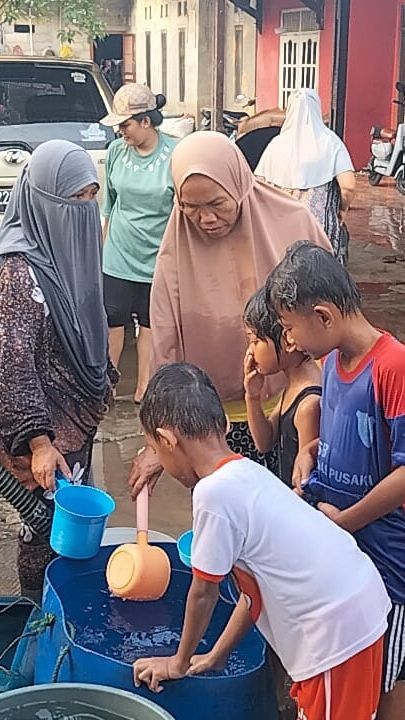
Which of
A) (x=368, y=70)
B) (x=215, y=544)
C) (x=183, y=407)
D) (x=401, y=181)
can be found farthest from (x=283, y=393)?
(x=368, y=70)

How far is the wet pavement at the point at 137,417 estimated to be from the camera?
13.0 ft

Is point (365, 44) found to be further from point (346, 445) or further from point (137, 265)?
point (346, 445)

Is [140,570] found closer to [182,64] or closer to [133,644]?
[133,644]

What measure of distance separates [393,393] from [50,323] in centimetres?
105

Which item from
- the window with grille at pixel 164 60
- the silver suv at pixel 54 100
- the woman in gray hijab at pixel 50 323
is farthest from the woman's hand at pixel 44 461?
the window with grille at pixel 164 60

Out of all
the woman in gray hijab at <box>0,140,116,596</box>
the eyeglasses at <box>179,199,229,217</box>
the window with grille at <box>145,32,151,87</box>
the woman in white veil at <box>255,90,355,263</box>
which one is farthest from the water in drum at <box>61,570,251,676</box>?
the window with grille at <box>145,32,151,87</box>

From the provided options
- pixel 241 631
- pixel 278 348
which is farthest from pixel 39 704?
pixel 278 348

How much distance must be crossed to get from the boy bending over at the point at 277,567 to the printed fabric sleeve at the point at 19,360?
65 cm

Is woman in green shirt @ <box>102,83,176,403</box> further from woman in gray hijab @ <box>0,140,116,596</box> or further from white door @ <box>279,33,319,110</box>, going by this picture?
white door @ <box>279,33,319,110</box>

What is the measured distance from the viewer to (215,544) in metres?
1.85

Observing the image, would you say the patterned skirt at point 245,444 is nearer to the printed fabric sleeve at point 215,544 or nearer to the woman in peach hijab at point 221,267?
the woman in peach hijab at point 221,267

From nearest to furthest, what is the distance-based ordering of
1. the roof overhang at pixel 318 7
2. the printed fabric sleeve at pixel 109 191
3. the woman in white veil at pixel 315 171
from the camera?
1. the printed fabric sleeve at pixel 109 191
2. the woman in white veil at pixel 315 171
3. the roof overhang at pixel 318 7

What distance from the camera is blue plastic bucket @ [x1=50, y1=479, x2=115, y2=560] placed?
246 centimetres

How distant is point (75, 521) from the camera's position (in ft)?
8.04
